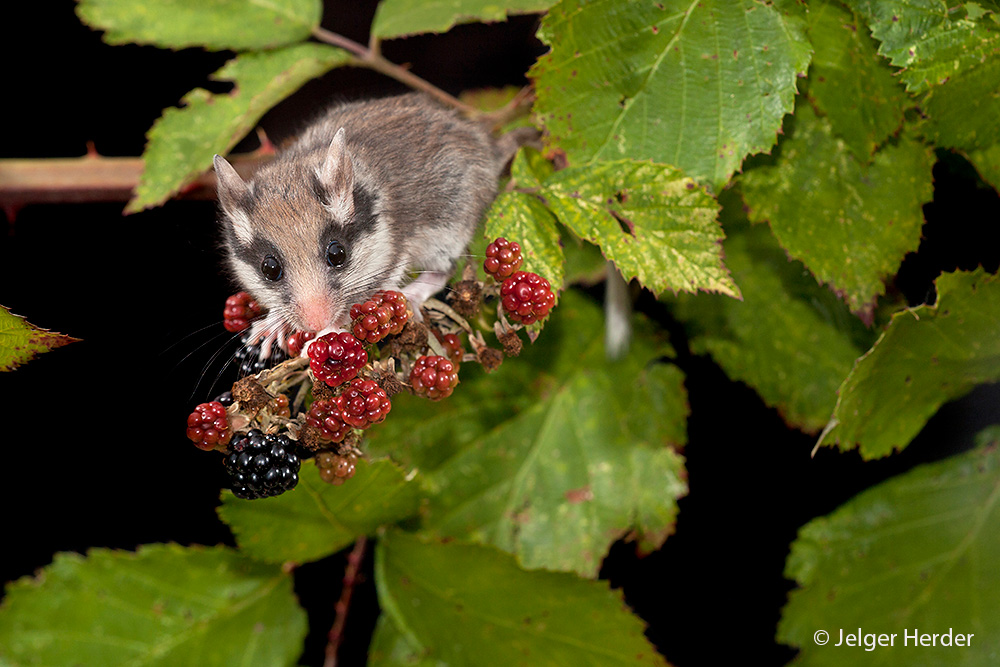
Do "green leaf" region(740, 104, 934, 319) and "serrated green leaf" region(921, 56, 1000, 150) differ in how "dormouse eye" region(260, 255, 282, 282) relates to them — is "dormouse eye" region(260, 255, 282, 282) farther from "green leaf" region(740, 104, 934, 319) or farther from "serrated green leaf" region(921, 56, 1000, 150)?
"serrated green leaf" region(921, 56, 1000, 150)

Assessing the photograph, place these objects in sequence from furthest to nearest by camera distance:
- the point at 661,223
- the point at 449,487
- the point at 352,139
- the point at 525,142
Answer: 1. the point at 449,487
2. the point at 525,142
3. the point at 352,139
4. the point at 661,223

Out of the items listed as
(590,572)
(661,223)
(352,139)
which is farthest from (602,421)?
(352,139)

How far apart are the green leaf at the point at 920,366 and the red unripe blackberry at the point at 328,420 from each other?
717mm

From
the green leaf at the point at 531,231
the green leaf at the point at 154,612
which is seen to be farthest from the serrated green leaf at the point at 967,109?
the green leaf at the point at 154,612

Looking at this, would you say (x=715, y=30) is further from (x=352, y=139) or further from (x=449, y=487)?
(x=449, y=487)

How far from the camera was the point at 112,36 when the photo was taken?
4.99 feet

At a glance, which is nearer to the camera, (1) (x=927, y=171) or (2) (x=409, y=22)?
(1) (x=927, y=171)

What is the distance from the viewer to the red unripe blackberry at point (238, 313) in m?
0.96

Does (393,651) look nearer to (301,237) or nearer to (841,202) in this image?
(301,237)

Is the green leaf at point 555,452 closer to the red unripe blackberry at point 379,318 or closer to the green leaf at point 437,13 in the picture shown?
the green leaf at point 437,13

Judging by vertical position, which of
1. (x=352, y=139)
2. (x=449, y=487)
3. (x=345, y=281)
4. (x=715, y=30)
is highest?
(x=715, y=30)

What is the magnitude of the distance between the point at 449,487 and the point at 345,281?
0.66m

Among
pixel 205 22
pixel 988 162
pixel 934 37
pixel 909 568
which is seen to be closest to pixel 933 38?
pixel 934 37

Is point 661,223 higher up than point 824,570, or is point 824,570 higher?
point 661,223
